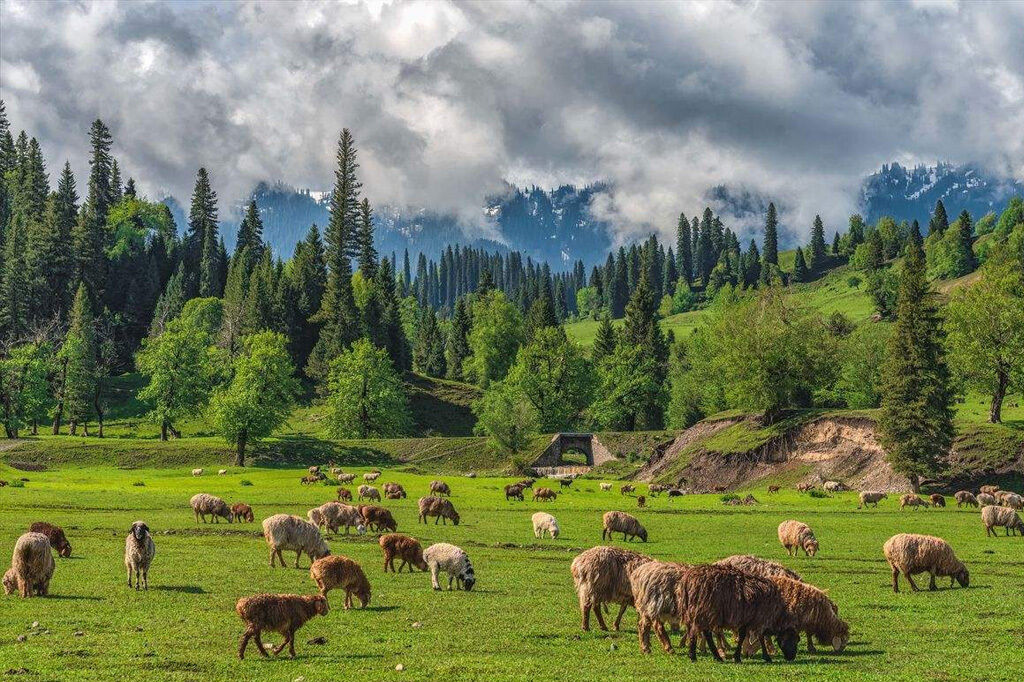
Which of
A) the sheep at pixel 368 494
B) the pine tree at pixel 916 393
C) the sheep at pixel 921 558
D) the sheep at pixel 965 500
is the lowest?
the sheep at pixel 965 500

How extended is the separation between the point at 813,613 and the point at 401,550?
16.6 m

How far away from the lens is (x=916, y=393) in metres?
79.8

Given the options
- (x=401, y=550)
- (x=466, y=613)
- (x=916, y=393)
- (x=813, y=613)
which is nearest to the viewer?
(x=813, y=613)

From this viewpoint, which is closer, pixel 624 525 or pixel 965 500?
pixel 624 525

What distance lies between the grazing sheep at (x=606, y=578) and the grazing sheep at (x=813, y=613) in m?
3.43

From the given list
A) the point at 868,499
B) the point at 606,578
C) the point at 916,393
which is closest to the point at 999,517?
the point at 868,499

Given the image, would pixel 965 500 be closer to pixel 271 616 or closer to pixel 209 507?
pixel 209 507

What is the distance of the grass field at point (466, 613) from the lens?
17188mm

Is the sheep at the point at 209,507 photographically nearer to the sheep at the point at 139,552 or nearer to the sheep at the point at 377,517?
the sheep at the point at 377,517

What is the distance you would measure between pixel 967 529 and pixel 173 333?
105161mm

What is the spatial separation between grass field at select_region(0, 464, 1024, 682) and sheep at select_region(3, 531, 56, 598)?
882mm

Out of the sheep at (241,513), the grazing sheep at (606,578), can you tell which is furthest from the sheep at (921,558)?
the sheep at (241,513)

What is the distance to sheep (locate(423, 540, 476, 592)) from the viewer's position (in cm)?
2792

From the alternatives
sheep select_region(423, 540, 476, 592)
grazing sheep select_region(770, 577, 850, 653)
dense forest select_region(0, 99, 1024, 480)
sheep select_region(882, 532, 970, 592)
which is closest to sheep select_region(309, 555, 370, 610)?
sheep select_region(423, 540, 476, 592)
